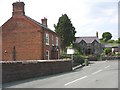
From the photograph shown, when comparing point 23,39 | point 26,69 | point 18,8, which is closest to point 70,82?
point 26,69

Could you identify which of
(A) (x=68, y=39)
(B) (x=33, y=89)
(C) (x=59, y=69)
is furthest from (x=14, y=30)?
(A) (x=68, y=39)

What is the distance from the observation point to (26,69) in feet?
71.2

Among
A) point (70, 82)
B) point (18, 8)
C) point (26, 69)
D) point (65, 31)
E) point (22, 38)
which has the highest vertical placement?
point (18, 8)

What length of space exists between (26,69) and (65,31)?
59069mm

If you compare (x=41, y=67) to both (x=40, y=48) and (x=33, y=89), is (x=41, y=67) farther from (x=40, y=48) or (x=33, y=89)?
(x=40, y=48)

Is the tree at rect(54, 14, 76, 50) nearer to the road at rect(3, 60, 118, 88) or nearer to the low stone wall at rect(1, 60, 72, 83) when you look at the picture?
the low stone wall at rect(1, 60, 72, 83)

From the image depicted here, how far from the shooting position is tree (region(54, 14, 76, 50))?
7999 centimetres

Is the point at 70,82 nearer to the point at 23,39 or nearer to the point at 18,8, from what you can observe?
the point at 23,39

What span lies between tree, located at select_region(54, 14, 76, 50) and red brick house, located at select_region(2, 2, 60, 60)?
3905 cm

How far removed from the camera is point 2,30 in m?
40.9

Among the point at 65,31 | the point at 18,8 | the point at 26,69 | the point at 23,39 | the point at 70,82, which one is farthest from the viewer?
the point at 65,31

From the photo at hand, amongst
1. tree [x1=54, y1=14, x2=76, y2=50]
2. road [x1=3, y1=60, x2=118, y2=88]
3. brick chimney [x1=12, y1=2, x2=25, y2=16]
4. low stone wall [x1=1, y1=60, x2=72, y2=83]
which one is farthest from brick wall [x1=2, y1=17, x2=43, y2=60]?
tree [x1=54, y1=14, x2=76, y2=50]

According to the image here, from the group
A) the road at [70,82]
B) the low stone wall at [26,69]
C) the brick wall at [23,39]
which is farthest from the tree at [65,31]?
the road at [70,82]

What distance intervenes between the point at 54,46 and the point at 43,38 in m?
5.71
